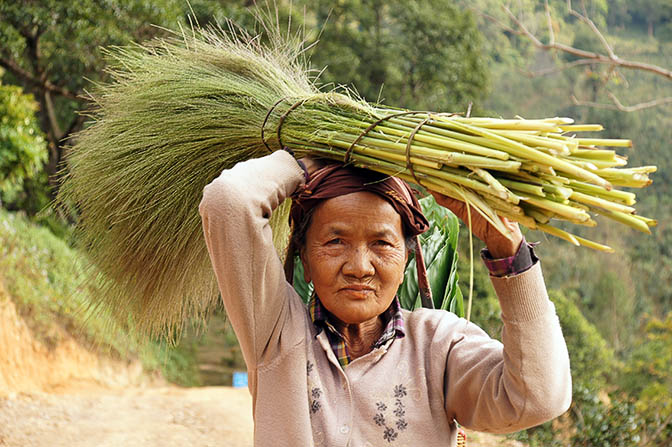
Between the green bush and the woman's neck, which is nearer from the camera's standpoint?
the woman's neck

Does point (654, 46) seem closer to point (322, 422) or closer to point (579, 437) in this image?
point (579, 437)

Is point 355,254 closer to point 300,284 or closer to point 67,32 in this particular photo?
point 300,284

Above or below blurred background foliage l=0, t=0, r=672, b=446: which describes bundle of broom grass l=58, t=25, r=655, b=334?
above

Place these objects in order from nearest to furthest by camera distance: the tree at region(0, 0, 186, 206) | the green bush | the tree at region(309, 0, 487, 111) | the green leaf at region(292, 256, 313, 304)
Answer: the green leaf at region(292, 256, 313, 304) → the green bush → the tree at region(0, 0, 186, 206) → the tree at region(309, 0, 487, 111)

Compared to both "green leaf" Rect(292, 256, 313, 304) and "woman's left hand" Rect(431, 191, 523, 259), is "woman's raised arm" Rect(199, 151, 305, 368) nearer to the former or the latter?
"woman's left hand" Rect(431, 191, 523, 259)

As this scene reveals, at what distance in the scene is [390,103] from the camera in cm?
1248

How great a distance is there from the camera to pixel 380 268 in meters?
1.47

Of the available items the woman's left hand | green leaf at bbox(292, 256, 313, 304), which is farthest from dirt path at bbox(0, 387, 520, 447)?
the woman's left hand

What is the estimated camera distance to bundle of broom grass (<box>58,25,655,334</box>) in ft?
4.31

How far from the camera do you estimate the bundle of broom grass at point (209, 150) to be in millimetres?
1312

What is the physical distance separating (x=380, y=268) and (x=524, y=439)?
6.09 m

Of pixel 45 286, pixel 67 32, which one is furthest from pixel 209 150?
pixel 67 32

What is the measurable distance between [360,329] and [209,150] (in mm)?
557

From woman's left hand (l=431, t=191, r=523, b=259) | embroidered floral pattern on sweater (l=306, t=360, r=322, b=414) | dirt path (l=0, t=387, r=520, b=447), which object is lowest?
dirt path (l=0, t=387, r=520, b=447)
